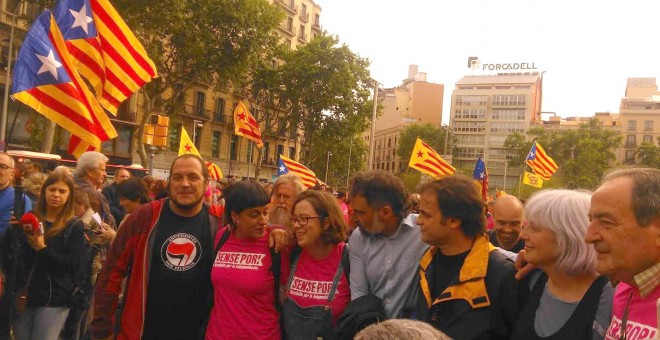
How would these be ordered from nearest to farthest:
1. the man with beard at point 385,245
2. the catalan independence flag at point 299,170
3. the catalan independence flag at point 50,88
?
the man with beard at point 385,245 < the catalan independence flag at point 50,88 < the catalan independence flag at point 299,170

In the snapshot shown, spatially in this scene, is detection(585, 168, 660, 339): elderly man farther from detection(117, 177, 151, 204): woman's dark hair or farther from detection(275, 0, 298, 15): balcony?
detection(275, 0, 298, 15): balcony

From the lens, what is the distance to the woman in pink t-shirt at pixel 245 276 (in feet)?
11.9

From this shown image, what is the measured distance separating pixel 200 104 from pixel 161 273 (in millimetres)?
44231

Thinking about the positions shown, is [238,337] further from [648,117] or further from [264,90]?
[648,117]

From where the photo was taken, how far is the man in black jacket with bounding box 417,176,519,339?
9.07 ft

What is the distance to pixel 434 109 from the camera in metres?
101

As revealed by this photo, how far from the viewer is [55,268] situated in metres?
4.54

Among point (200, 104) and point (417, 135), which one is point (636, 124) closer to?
point (417, 135)

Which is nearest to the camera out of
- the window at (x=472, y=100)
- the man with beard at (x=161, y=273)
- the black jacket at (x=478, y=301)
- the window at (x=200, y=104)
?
the black jacket at (x=478, y=301)

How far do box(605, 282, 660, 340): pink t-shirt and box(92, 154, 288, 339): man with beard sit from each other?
240 cm

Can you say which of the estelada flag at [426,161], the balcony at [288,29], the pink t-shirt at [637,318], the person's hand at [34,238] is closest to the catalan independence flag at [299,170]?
the estelada flag at [426,161]

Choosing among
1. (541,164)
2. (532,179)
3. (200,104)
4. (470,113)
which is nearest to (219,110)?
(200,104)

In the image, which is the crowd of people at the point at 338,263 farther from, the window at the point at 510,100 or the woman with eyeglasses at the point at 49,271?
the window at the point at 510,100

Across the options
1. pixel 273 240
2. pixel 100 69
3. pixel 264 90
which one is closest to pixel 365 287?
pixel 273 240
